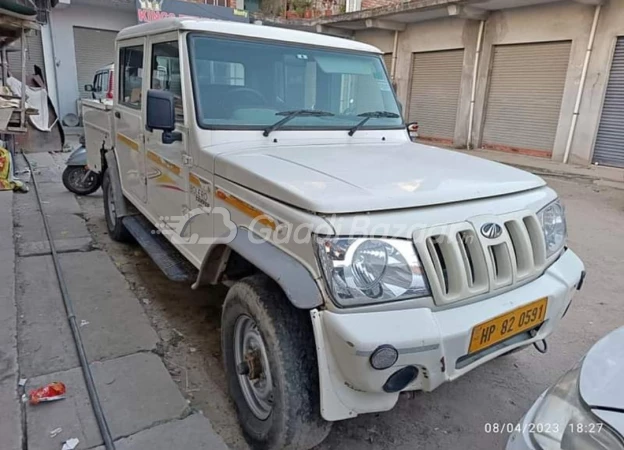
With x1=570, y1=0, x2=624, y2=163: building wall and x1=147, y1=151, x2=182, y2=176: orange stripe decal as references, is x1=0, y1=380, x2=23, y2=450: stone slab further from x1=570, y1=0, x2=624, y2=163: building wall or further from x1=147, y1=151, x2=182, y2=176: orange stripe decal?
x1=570, y1=0, x2=624, y2=163: building wall

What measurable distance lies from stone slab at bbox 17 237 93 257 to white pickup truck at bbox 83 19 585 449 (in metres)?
1.83

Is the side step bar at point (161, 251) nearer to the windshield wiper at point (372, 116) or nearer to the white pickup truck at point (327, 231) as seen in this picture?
the white pickup truck at point (327, 231)

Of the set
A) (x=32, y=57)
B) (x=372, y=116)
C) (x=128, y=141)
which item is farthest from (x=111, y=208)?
(x=32, y=57)

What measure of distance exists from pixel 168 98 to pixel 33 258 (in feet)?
9.02

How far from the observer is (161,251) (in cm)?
339

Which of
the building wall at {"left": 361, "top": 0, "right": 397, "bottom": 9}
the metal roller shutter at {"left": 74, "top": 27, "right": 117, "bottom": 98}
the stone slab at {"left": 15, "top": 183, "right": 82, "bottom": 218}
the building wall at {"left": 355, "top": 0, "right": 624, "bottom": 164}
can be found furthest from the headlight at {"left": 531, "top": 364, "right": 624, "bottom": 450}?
the building wall at {"left": 361, "top": 0, "right": 397, "bottom": 9}

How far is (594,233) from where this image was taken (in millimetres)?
5711

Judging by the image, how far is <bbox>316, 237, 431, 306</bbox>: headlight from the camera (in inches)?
63.3

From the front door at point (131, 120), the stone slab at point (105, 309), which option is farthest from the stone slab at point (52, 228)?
the front door at point (131, 120)

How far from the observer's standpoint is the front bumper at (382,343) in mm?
1533

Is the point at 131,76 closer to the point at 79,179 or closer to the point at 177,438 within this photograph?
the point at 177,438

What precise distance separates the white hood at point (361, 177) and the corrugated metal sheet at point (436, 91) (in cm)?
1154

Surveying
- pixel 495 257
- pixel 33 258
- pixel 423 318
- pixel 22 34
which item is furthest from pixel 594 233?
pixel 22 34

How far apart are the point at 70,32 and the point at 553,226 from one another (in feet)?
51.2
